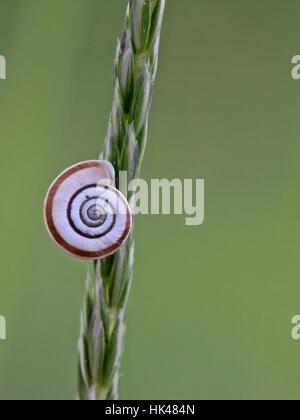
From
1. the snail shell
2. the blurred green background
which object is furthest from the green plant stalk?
the blurred green background

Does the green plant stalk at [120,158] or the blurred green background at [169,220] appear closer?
the green plant stalk at [120,158]

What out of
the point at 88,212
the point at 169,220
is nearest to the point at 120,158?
the point at 88,212

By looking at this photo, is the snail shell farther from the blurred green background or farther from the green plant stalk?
the blurred green background

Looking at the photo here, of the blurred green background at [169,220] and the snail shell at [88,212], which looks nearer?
the snail shell at [88,212]

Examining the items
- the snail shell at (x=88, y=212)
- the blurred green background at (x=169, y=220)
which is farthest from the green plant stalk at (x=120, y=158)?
the blurred green background at (x=169, y=220)

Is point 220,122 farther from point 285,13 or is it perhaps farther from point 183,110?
point 285,13

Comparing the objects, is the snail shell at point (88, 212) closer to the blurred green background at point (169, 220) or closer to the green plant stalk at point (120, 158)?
the green plant stalk at point (120, 158)
